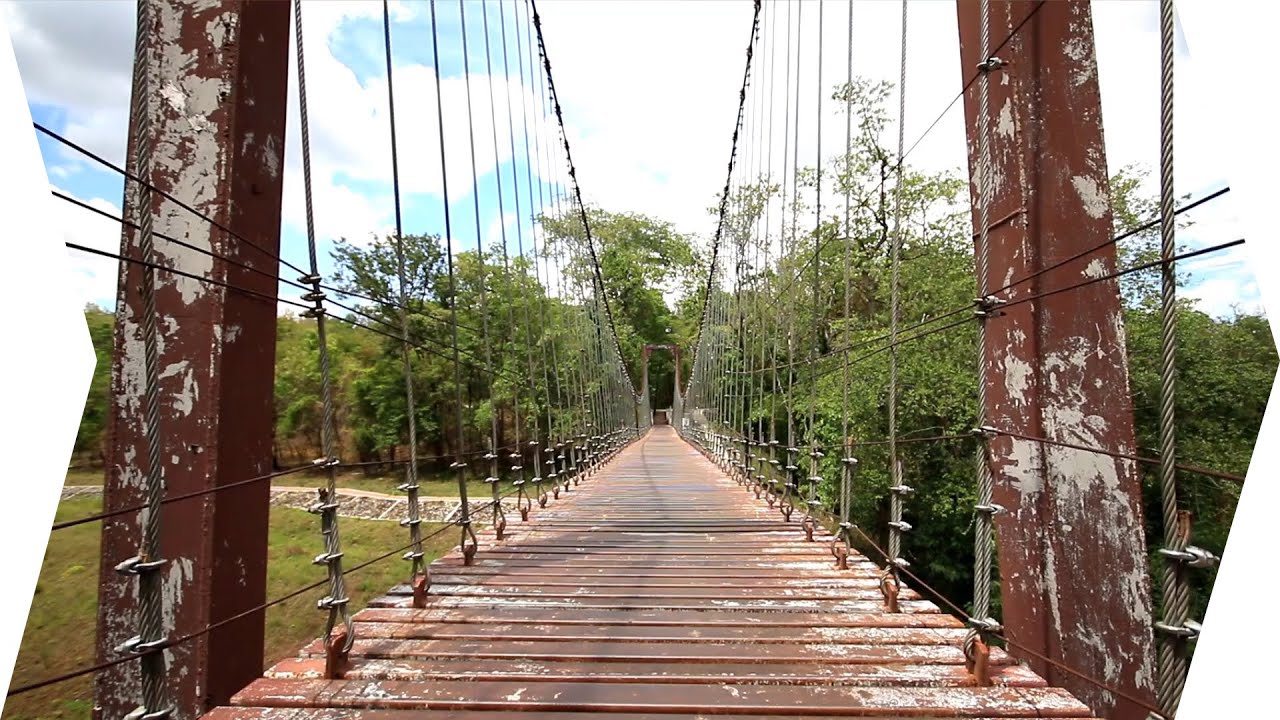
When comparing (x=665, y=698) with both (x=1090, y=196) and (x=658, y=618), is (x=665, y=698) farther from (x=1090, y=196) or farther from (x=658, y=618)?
(x=1090, y=196)

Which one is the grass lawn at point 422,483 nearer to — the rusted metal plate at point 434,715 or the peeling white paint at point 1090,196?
the rusted metal plate at point 434,715

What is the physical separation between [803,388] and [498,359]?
9.26 metres

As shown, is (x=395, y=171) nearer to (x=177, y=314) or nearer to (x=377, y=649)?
(x=177, y=314)

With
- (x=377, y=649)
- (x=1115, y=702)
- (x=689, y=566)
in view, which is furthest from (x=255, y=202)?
(x=1115, y=702)

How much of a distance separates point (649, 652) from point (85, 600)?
11010 millimetres

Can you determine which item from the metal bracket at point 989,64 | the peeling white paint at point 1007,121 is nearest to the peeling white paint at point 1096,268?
the peeling white paint at point 1007,121

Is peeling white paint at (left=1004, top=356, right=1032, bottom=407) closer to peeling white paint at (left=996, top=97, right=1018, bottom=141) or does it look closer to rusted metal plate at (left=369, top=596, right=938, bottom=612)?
peeling white paint at (left=996, top=97, right=1018, bottom=141)

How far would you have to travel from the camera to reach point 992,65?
1237 millimetres

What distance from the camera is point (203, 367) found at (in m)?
1.05

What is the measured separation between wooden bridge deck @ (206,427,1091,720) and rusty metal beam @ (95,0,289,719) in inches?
6.3

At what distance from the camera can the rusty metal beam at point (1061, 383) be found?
1.09 meters

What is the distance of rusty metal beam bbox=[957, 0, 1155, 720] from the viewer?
109 centimetres

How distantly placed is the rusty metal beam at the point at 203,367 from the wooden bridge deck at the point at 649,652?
0.53 feet

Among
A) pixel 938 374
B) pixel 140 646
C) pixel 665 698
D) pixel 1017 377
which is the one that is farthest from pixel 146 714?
pixel 938 374
